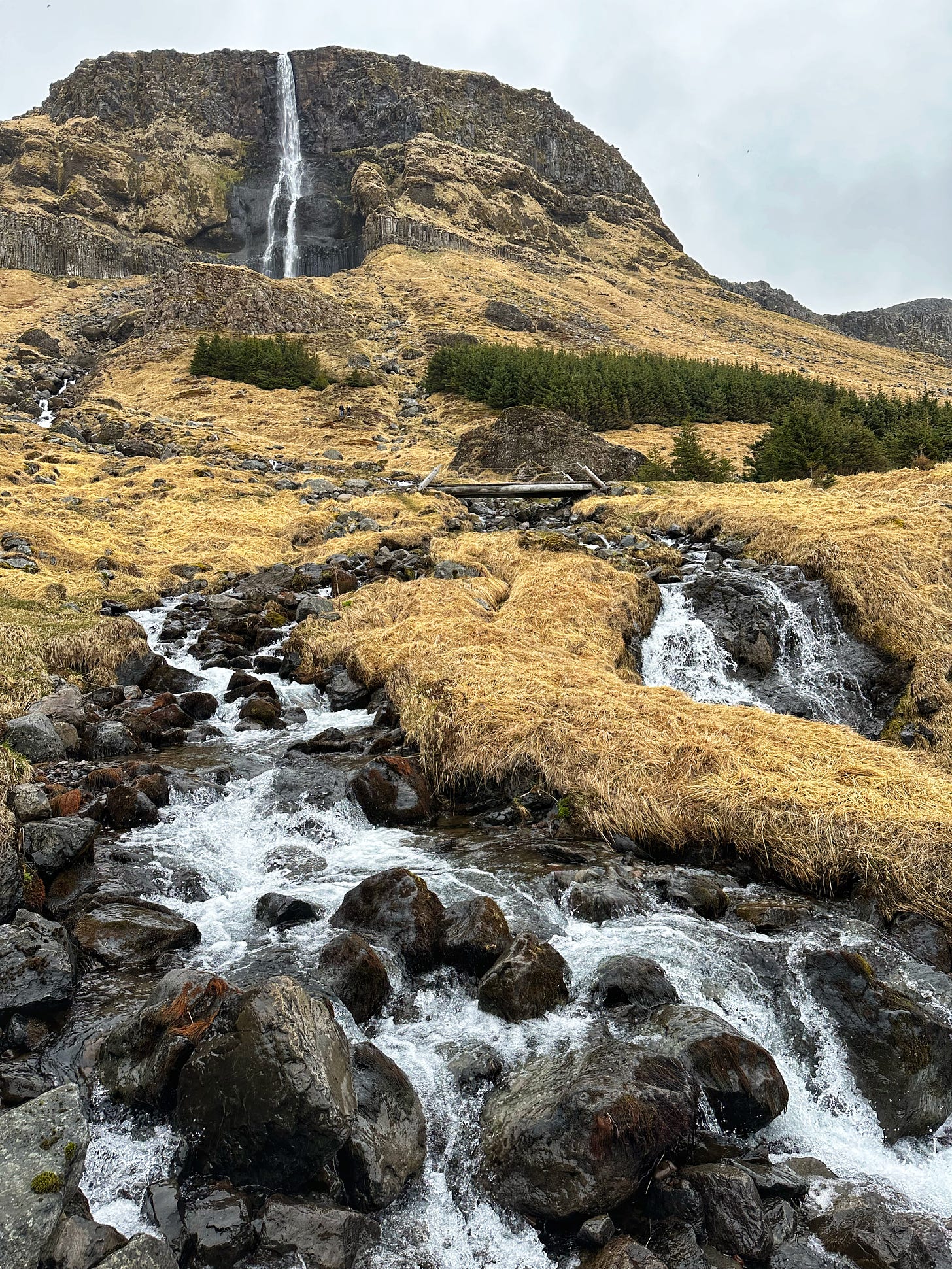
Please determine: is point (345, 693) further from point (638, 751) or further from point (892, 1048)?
point (892, 1048)

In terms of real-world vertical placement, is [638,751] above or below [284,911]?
above

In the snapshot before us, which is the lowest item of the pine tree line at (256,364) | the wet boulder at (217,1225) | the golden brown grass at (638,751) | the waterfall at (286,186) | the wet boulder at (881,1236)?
the wet boulder at (217,1225)

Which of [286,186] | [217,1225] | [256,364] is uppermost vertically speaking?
[286,186]

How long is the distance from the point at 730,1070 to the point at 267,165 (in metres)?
129

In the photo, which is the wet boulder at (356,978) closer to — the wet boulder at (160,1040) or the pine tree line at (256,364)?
the wet boulder at (160,1040)

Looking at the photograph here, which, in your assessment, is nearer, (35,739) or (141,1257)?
(141,1257)

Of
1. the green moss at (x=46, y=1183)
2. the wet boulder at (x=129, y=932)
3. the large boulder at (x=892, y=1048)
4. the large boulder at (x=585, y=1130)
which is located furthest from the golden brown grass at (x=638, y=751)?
the green moss at (x=46, y=1183)

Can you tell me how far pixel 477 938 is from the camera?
706 cm

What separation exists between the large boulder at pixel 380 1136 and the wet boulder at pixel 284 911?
2.10 m

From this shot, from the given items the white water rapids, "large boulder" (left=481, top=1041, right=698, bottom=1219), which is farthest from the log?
"large boulder" (left=481, top=1041, right=698, bottom=1219)

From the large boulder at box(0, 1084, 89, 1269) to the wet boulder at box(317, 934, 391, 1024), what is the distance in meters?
2.42

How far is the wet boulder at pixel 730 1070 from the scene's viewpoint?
18.6 feet

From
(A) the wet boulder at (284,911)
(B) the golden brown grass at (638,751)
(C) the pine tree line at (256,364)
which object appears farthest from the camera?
(C) the pine tree line at (256,364)

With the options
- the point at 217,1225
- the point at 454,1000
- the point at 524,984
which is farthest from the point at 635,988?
the point at 217,1225
